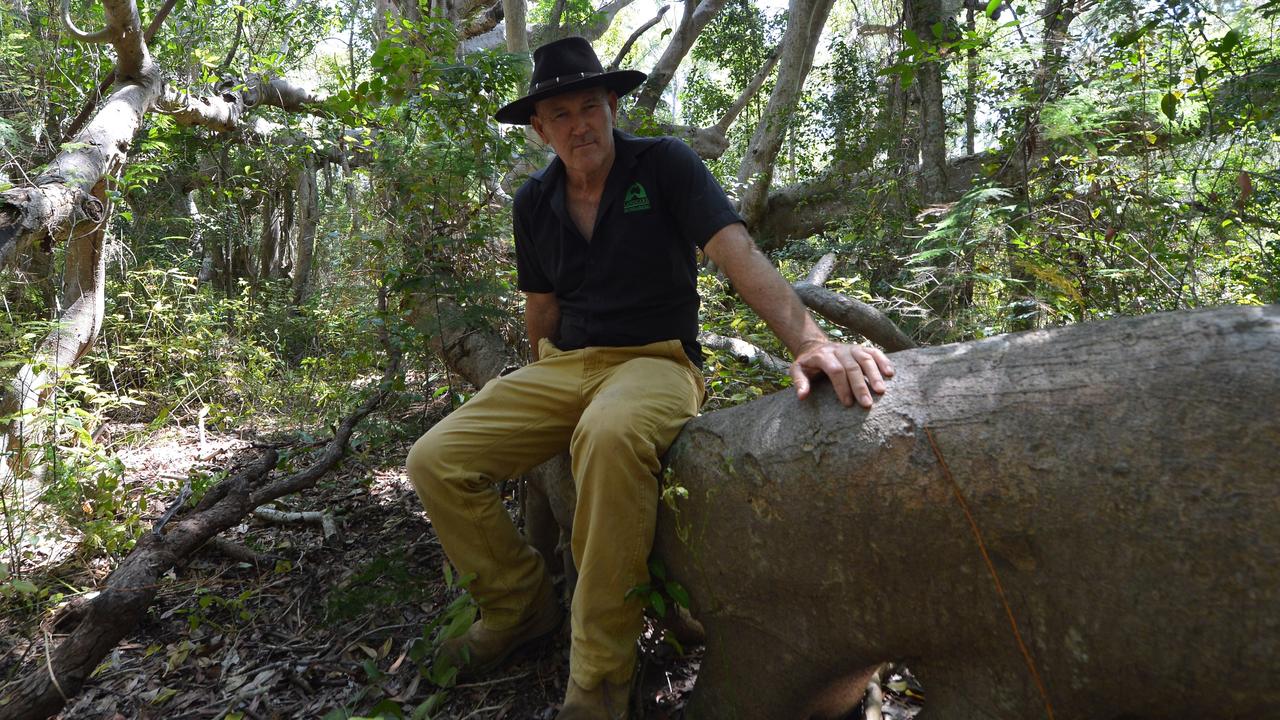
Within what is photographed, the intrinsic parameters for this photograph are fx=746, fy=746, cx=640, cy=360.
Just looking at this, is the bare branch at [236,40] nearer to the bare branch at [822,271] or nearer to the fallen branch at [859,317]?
the bare branch at [822,271]

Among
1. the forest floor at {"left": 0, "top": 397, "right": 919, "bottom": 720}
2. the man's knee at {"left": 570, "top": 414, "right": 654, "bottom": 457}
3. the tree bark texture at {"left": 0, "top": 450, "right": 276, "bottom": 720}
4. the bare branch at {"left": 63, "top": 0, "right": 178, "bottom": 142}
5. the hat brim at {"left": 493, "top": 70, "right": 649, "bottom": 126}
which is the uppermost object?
the bare branch at {"left": 63, "top": 0, "right": 178, "bottom": 142}

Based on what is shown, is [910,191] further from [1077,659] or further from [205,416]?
[205,416]

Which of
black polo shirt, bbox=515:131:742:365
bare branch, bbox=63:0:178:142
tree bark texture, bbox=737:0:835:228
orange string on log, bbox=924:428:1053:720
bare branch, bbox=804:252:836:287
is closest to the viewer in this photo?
orange string on log, bbox=924:428:1053:720

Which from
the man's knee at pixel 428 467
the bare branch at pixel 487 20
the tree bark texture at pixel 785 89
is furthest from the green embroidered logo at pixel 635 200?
the bare branch at pixel 487 20

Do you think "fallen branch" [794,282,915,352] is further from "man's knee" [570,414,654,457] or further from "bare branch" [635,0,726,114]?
"bare branch" [635,0,726,114]

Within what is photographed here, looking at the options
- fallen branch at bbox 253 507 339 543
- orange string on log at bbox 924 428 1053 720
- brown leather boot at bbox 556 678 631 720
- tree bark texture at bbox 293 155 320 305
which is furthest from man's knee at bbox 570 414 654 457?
tree bark texture at bbox 293 155 320 305

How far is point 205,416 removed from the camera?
609cm

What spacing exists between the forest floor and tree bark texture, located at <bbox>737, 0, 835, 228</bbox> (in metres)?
5.92

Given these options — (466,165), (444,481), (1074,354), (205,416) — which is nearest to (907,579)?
(1074,354)

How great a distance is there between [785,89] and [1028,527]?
7.94 meters

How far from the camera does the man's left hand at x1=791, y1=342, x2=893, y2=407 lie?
186 centimetres

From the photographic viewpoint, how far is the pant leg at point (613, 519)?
85.2 inches

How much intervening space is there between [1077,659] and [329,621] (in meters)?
2.88

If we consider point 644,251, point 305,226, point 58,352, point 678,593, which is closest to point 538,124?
point 644,251
